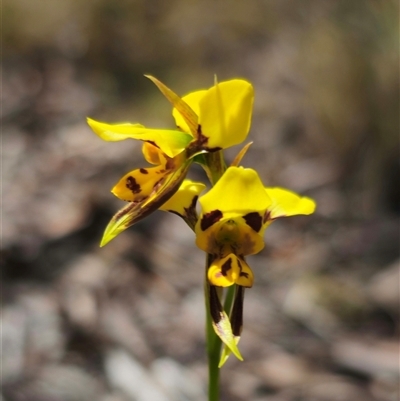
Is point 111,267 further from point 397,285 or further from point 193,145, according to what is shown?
point 193,145

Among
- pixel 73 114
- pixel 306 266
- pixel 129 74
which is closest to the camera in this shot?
pixel 306 266

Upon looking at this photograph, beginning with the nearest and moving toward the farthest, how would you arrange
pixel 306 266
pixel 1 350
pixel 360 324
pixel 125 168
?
pixel 1 350 < pixel 360 324 < pixel 306 266 < pixel 125 168

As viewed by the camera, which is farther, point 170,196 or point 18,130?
point 18,130

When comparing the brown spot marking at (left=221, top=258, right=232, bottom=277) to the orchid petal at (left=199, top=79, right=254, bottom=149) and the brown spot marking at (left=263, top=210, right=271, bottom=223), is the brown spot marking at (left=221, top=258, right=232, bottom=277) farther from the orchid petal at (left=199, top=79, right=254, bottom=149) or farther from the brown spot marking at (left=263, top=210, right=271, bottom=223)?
the orchid petal at (left=199, top=79, right=254, bottom=149)

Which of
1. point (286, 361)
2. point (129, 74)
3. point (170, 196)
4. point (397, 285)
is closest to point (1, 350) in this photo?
point (286, 361)

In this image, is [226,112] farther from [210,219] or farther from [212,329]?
[212,329]

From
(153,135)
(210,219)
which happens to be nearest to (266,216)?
(210,219)

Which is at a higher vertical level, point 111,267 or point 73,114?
point 73,114

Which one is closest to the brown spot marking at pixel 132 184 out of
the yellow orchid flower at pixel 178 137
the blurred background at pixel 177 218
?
the yellow orchid flower at pixel 178 137
